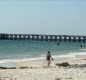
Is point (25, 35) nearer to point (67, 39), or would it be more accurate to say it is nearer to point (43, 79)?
point (67, 39)

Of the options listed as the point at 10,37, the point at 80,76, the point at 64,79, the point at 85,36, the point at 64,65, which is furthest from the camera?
the point at 10,37

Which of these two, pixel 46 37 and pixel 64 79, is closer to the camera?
pixel 64 79

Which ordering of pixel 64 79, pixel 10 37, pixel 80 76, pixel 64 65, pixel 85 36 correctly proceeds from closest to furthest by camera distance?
pixel 64 79
pixel 80 76
pixel 64 65
pixel 85 36
pixel 10 37

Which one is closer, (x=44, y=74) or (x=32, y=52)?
(x=44, y=74)

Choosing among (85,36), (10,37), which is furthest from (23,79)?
(10,37)

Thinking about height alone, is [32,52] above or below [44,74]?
above

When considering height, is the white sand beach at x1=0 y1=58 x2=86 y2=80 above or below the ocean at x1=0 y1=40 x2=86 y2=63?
below

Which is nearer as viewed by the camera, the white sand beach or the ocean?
the white sand beach

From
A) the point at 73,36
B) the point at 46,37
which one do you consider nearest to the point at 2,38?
the point at 46,37

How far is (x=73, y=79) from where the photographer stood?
12820 mm

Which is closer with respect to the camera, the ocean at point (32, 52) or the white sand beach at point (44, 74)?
the white sand beach at point (44, 74)

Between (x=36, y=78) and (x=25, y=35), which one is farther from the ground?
(x=25, y=35)

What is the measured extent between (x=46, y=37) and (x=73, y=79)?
255 ft

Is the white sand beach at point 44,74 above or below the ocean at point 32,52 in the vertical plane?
below
